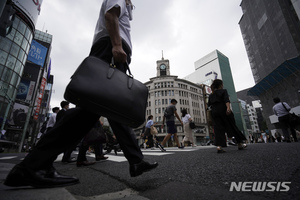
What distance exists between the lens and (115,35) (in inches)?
58.5

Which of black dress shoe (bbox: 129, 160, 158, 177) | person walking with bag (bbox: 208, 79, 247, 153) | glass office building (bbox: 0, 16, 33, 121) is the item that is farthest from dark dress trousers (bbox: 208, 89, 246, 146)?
glass office building (bbox: 0, 16, 33, 121)

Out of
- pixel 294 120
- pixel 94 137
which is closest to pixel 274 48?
pixel 294 120

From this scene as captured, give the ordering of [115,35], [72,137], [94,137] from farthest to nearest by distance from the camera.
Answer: [94,137], [115,35], [72,137]

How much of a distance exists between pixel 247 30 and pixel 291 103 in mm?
28423

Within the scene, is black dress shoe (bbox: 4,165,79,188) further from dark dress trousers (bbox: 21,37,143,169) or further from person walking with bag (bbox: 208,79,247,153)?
person walking with bag (bbox: 208,79,247,153)

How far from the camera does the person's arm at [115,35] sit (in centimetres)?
144

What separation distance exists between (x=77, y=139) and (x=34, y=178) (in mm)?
406

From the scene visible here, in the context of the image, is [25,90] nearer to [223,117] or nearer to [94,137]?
[94,137]

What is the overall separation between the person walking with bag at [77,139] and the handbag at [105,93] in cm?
25

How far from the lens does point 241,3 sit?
159 ft

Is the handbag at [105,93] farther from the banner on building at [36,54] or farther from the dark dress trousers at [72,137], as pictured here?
the banner on building at [36,54]

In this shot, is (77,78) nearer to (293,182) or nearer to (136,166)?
(136,166)

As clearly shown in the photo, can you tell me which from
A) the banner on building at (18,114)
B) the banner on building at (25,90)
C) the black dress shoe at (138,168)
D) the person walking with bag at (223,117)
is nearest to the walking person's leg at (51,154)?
the black dress shoe at (138,168)

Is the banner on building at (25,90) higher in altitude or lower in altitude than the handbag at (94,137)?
higher
